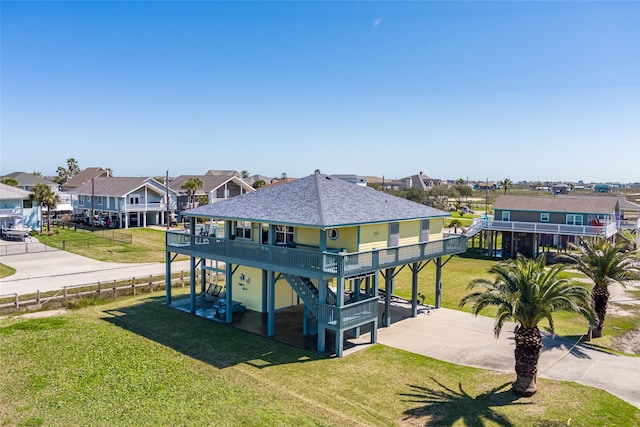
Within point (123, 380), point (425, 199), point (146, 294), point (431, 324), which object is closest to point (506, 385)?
Answer: point (431, 324)

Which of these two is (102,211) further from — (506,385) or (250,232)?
(506,385)

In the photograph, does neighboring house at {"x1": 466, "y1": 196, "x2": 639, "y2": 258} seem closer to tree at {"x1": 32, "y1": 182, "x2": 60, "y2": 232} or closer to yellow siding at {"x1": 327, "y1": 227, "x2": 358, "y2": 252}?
yellow siding at {"x1": 327, "y1": 227, "x2": 358, "y2": 252}

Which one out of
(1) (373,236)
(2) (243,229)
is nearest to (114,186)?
(2) (243,229)

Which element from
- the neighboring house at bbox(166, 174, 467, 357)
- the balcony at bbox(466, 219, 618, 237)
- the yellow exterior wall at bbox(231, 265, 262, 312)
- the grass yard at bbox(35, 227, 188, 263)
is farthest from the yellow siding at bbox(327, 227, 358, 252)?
the balcony at bbox(466, 219, 618, 237)

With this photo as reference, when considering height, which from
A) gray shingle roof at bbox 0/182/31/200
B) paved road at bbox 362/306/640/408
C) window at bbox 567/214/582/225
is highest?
gray shingle roof at bbox 0/182/31/200

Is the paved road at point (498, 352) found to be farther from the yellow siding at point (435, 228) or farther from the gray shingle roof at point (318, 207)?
the gray shingle roof at point (318, 207)

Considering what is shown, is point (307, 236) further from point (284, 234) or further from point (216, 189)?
point (216, 189)

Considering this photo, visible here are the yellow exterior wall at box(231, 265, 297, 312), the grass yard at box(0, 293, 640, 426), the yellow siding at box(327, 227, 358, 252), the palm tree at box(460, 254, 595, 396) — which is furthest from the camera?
the yellow exterior wall at box(231, 265, 297, 312)
